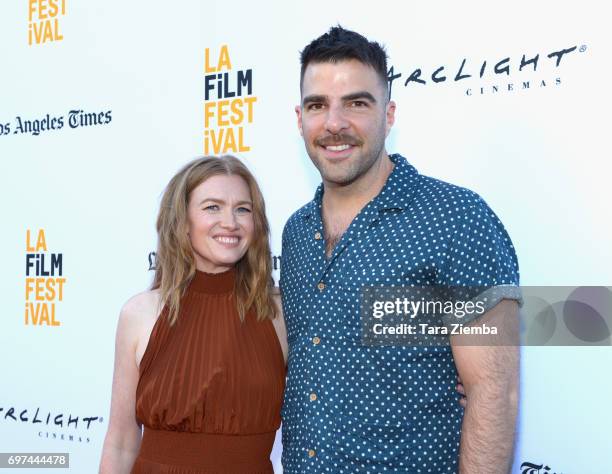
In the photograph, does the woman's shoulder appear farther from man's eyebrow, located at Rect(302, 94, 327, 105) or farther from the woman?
man's eyebrow, located at Rect(302, 94, 327, 105)

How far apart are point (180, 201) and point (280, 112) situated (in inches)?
28.6

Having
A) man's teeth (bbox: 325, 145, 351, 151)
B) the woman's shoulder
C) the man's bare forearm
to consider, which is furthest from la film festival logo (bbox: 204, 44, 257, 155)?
the man's bare forearm

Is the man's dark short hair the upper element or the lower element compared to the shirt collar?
upper

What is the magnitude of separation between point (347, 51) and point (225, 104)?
1.06 metres

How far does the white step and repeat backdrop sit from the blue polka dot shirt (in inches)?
19.6

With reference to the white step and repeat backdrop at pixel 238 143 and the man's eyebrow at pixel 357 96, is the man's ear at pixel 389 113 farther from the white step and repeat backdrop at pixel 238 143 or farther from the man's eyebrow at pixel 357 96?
the white step and repeat backdrop at pixel 238 143

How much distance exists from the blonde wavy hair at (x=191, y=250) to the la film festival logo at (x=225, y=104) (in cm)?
64

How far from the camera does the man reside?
1.51 metres

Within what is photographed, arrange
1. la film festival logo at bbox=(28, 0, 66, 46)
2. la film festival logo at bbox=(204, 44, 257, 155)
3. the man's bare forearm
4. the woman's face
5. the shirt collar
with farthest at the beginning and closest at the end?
la film festival logo at bbox=(28, 0, 66, 46), la film festival logo at bbox=(204, 44, 257, 155), the woman's face, the shirt collar, the man's bare forearm

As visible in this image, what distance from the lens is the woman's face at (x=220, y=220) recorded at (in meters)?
1.94

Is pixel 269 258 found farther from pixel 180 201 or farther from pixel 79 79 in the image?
pixel 79 79

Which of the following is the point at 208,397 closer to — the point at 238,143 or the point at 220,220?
the point at 220,220

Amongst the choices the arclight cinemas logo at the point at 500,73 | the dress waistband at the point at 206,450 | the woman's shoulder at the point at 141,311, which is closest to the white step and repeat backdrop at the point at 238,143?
the arclight cinemas logo at the point at 500,73

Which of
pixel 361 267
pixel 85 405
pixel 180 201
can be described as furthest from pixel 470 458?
pixel 85 405
